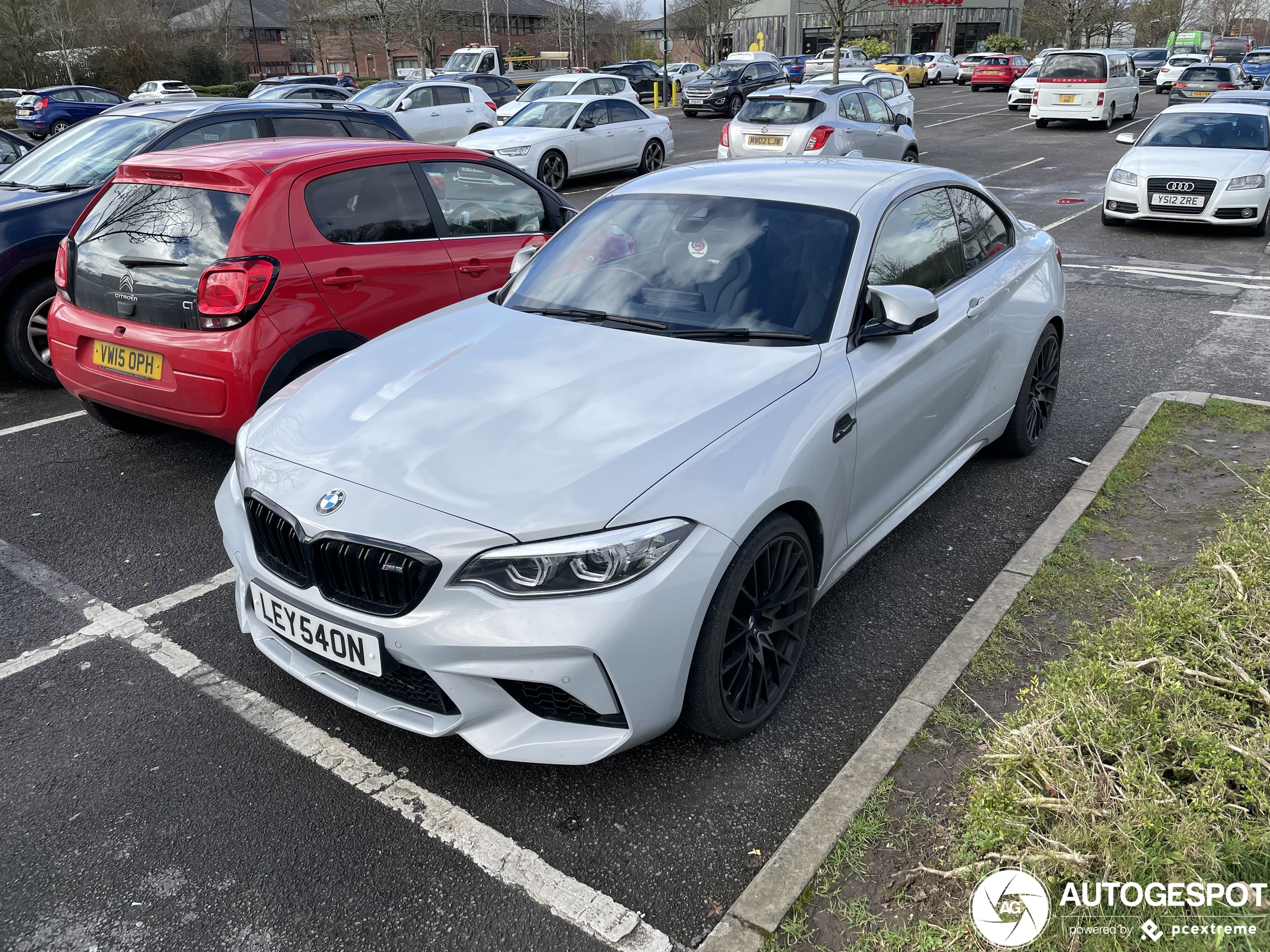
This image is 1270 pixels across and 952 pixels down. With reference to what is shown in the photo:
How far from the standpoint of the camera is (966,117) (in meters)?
31.2

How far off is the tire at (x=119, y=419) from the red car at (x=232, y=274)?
13 mm

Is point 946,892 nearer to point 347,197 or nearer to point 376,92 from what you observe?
point 347,197

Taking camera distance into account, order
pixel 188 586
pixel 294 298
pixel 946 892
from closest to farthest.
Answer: pixel 946 892, pixel 188 586, pixel 294 298

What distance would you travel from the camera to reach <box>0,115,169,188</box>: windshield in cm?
699

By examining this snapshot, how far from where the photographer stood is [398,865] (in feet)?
Answer: 8.74

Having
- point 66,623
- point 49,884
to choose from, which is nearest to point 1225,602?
point 49,884

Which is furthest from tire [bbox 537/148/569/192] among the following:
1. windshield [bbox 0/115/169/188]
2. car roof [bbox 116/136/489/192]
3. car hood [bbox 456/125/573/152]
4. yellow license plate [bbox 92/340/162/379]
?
yellow license plate [bbox 92/340/162/379]

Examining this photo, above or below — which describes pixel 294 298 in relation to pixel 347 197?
below

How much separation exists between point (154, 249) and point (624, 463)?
3274 mm

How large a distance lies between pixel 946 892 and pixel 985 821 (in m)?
0.20

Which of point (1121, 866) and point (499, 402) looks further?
point (499, 402)

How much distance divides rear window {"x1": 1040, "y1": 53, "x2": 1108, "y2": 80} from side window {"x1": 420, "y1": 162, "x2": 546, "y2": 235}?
2441 cm

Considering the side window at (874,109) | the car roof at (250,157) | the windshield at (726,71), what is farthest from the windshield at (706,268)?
the windshield at (726,71)

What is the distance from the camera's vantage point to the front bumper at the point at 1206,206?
11500 millimetres
